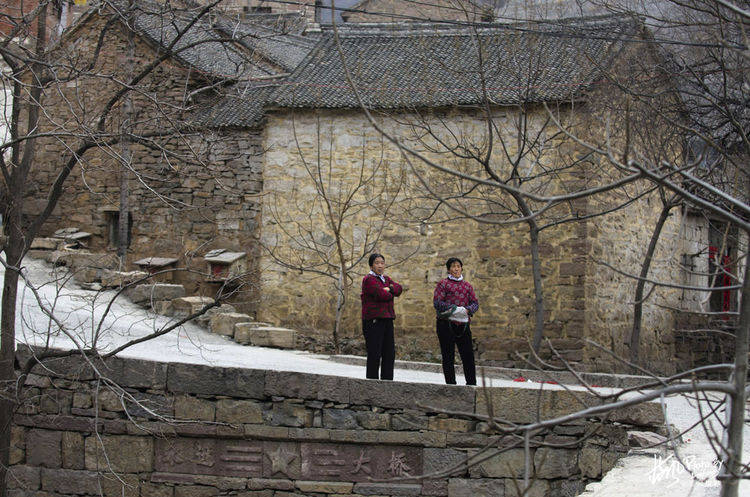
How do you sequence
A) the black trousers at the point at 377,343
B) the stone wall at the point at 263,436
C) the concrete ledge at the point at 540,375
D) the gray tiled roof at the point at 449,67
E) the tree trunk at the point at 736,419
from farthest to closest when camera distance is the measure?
the gray tiled roof at the point at 449,67, the concrete ledge at the point at 540,375, the black trousers at the point at 377,343, the stone wall at the point at 263,436, the tree trunk at the point at 736,419

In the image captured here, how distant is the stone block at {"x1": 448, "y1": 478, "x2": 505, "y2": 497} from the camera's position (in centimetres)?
913

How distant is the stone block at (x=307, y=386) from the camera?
30.6 feet

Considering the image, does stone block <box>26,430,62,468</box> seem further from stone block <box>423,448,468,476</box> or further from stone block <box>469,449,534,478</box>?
stone block <box>469,449,534,478</box>

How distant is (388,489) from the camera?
30.6 ft

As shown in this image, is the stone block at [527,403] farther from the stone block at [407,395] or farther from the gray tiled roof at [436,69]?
the gray tiled roof at [436,69]

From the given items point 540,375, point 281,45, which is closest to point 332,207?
point 540,375

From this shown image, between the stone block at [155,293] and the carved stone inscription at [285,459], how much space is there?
21.1 ft

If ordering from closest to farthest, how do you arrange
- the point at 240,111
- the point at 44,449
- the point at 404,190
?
the point at 44,449
the point at 404,190
the point at 240,111

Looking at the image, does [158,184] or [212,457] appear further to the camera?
[158,184]

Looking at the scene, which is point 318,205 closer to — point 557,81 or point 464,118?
point 464,118

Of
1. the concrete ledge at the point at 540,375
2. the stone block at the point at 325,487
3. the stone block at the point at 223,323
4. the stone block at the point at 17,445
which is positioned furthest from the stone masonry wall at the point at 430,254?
the stone block at the point at 17,445

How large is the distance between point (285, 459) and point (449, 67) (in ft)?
30.1

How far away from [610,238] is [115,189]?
936 cm

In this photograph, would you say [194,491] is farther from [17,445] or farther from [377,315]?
[377,315]
